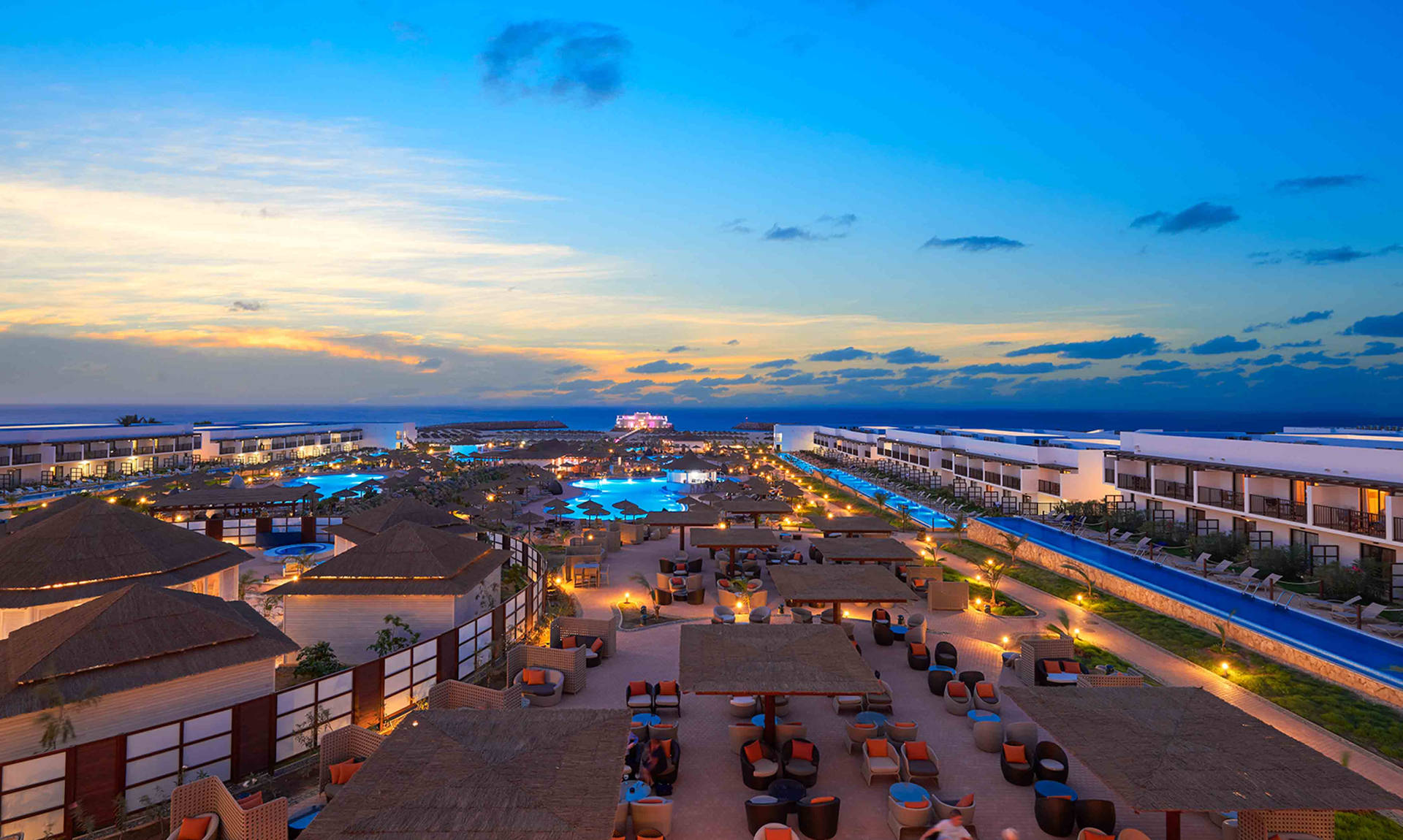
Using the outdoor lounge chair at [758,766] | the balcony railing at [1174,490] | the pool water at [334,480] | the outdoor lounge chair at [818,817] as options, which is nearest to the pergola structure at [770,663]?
the outdoor lounge chair at [758,766]

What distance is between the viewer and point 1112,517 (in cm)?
2841

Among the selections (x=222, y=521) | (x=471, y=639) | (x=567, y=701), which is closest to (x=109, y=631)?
(x=471, y=639)

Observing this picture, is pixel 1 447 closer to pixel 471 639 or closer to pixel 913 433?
pixel 471 639

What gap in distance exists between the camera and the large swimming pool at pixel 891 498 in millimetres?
31141

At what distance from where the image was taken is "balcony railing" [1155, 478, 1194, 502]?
26.9m

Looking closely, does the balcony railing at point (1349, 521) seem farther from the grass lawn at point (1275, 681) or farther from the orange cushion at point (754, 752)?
the orange cushion at point (754, 752)

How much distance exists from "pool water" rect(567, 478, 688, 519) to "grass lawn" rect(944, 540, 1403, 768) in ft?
67.2

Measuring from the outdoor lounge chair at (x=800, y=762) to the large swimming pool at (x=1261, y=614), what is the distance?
415 inches

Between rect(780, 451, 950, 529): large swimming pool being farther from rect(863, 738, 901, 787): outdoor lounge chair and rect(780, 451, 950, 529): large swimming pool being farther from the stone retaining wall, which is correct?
rect(863, 738, 901, 787): outdoor lounge chair

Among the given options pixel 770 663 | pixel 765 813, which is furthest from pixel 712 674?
pixel 765 813

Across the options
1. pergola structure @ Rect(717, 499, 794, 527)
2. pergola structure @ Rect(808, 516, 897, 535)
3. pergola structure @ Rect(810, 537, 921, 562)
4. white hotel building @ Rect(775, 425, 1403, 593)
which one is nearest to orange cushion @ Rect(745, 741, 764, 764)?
pergola structure @ Rect(810, 537, 921, 562)

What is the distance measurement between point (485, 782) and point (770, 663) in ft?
14.6

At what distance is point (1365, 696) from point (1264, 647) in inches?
91.4

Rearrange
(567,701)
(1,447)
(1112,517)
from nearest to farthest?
(567,701) < (1112,517) < (1,447)
